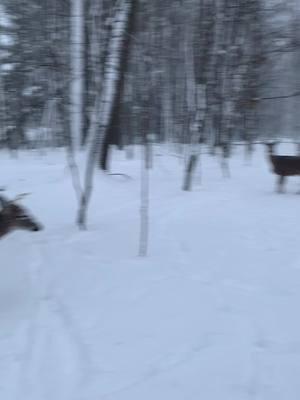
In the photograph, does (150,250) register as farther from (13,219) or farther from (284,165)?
(284,165)

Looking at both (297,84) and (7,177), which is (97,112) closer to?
(7,177)

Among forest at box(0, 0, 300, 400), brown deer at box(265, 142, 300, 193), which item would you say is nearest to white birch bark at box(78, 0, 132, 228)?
forest at box(0, 0, 300, 400)

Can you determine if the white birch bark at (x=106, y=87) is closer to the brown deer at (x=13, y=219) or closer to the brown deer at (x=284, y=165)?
the brown deer at (x=13, y=219)

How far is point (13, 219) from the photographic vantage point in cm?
591

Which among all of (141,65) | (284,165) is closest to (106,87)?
(284,165)

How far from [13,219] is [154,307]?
81.7 inches

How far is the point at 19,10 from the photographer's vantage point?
2156 cm

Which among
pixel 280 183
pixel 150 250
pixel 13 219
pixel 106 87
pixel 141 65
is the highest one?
pixel 141 65

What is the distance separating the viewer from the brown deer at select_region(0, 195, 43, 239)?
18.6ft

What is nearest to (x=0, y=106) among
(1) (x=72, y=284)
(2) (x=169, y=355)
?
(1) (x=72, y=284)

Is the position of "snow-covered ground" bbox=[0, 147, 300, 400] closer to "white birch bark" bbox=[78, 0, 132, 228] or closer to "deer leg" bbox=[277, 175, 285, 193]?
"white birch bark" bbox=[78, 0, 132, 228]

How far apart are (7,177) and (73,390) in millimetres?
10192

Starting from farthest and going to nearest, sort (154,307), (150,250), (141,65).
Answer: (141,65) < (150,250) < (154,307)

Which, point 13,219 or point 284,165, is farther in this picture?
point 284,165
